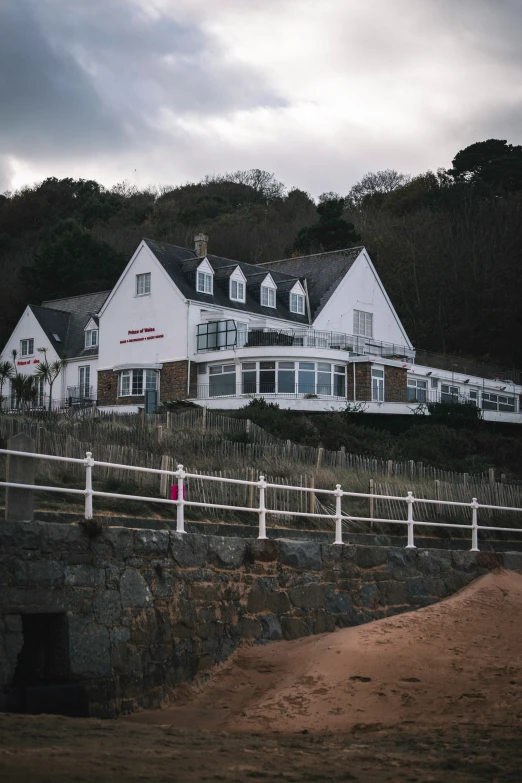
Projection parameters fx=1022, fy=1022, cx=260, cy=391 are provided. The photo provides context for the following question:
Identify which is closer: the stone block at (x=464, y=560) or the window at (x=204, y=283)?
the stone block at (x=464, y=560)

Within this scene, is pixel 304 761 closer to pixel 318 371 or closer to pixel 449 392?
pixel 318 371

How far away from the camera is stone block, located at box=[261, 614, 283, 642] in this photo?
41.4ft

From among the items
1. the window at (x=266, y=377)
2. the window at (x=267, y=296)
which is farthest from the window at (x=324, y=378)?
the window at (x=267, y=296)

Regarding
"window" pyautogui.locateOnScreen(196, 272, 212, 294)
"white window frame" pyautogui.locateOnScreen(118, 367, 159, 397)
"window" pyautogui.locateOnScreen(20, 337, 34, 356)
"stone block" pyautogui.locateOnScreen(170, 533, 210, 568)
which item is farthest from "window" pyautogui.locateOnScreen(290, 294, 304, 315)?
"stone block" pyautogui.locateOnScreen(170, 533, 210, 568)

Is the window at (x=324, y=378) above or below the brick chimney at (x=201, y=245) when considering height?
below

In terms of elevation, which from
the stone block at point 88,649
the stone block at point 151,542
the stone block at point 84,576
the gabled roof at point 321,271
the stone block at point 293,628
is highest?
the gabled roof at point 321,271

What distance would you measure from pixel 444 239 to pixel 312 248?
9.03 m

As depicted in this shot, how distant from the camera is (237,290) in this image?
49.8 metres

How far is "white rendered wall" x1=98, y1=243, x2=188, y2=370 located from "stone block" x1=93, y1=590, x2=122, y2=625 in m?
35.9

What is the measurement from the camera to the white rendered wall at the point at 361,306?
51812mm

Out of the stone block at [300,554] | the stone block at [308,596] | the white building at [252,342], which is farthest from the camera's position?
the white building at [252,342]

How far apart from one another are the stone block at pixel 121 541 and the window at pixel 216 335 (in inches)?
1386

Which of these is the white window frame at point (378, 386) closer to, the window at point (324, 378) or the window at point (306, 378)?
the window at point (324, 378)

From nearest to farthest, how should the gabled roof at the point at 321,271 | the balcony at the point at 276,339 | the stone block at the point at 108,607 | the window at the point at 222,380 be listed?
the stone block at the point at 108,607 → the window at the point at 222,380 → the balcony at the point at 276,339 → the gabled roof at the point at 321,271
